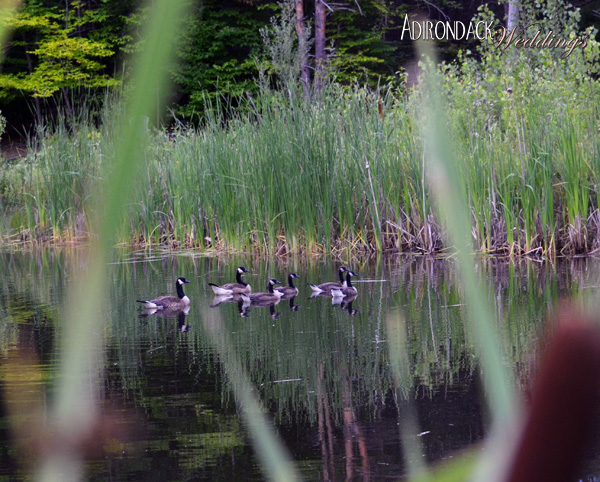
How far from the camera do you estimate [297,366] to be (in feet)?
14.5

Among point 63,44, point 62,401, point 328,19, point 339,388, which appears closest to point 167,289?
point 339,388

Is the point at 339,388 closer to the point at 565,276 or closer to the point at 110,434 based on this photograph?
the point at 110,434

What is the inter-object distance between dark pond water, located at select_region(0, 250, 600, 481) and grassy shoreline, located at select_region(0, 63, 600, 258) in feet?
2.29

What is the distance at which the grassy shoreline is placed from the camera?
830 centimetres

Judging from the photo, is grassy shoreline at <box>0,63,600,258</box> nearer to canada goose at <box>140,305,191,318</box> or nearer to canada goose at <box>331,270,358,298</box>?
canada goose at <box>140,305,191,318</box>

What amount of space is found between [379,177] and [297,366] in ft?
16.7

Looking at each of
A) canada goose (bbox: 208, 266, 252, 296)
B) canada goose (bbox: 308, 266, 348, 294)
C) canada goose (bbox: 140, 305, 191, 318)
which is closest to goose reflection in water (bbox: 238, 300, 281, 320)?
canada goose (bbox: 208, 266, 252, 296)

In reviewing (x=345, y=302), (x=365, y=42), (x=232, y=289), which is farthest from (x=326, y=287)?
(x=365, y=42)

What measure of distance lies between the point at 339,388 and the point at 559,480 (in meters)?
3.70

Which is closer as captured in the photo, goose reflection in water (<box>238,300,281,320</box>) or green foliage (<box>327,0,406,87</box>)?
goose reflection in water (<box>238,300,281,320</box>)

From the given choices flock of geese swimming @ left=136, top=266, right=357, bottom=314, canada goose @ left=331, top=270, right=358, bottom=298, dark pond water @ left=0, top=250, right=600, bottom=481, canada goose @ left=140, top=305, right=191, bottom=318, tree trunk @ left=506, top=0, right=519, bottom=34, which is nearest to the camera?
dark pond water @ left=0, top=250, right=600, bottom=481

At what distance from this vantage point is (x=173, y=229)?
37.9 ft

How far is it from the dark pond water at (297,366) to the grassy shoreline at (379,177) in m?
0.70

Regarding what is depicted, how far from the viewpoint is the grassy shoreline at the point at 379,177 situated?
8.30 m
